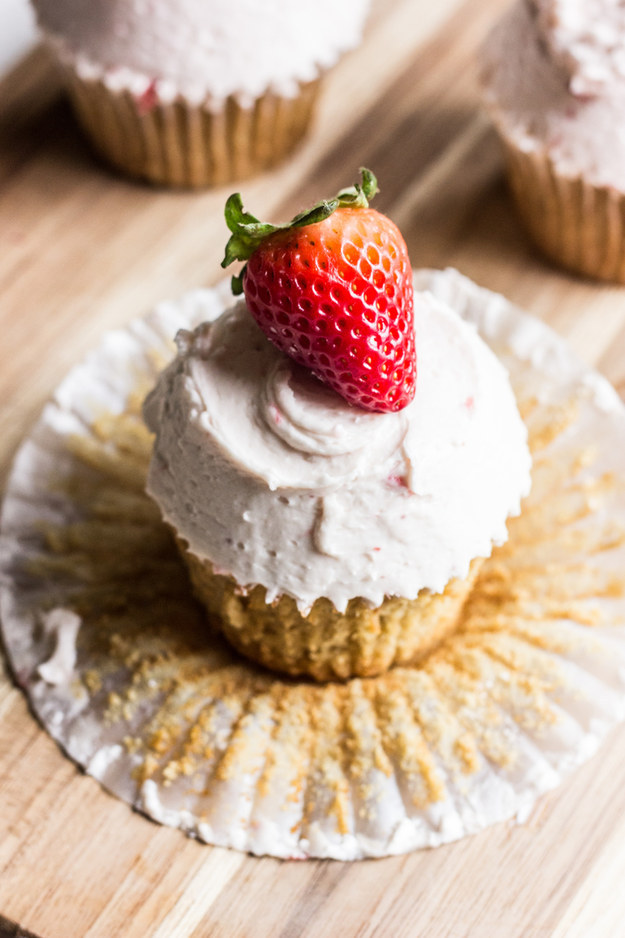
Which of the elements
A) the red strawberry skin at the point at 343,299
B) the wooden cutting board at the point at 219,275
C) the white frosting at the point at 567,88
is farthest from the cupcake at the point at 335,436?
the white frosting at the point at 567,88

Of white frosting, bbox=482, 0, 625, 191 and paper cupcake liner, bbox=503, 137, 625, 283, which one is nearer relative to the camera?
white frosting, bbox=482, 0, 625, 191

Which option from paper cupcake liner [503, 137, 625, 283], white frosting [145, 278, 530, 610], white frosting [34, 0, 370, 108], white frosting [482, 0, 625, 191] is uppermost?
white frosting [34, 0, 370, 108]

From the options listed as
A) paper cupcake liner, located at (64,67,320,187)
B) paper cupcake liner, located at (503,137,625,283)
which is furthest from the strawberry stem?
paper cupcake liner, located at (64,67,320,187)

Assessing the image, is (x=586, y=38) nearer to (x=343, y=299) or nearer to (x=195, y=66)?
(x=195, y=66)

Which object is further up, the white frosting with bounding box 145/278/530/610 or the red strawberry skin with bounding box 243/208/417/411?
the red strawberry skin with bounding box 243/208/417/411

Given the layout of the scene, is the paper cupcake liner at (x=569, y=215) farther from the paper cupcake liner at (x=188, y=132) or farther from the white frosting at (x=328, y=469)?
the white frosting at (x=328, y=469)

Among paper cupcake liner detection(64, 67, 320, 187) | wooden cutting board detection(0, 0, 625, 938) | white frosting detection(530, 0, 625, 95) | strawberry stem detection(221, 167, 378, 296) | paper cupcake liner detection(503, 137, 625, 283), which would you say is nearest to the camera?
strawberry stem detection(221, 167, 378, 296)

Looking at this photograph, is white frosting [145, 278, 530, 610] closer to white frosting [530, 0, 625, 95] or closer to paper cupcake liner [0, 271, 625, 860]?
paper cupcake liner [0, 271, 625, 860]

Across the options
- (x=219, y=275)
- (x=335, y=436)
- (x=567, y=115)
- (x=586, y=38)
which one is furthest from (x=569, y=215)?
(x=335, y=436)
